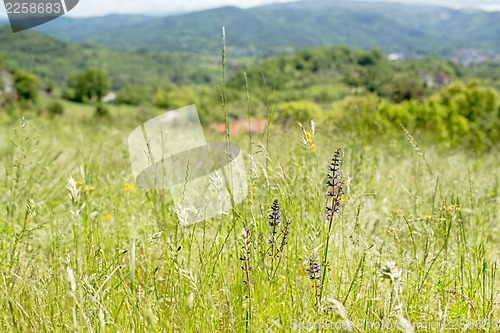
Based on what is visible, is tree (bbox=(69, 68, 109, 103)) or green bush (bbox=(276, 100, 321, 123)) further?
tree (bbox=(69, 68, 109, 103))

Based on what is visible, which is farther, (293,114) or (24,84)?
(24,84)

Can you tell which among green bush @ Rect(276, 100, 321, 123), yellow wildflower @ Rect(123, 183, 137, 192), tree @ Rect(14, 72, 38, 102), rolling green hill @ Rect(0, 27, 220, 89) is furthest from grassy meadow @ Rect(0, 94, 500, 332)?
rolling green hill @ Rect(0, 27, 220, 89)

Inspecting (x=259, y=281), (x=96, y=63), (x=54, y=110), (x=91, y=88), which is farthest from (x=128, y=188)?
(x=96, y=63)

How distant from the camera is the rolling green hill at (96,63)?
134 m

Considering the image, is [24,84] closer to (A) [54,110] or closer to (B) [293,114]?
(A) [54,110]

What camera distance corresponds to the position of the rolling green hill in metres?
134

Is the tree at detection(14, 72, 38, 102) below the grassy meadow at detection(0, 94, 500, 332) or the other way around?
below

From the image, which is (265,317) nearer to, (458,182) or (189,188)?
(189,188)

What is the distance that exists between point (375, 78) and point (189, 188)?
274cm

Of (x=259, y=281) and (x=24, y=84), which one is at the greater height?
(x=259, y=281)

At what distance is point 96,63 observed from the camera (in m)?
155

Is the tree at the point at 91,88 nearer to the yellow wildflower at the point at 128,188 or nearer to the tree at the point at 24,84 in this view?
the yellow wildflower at the point at 128,188

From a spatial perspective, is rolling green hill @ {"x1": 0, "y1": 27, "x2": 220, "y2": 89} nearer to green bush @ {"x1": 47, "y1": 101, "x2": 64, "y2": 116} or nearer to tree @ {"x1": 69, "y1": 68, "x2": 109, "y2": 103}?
tree @ {"x1": 69, "y1": 68, "x2": 109, "y2": 103}

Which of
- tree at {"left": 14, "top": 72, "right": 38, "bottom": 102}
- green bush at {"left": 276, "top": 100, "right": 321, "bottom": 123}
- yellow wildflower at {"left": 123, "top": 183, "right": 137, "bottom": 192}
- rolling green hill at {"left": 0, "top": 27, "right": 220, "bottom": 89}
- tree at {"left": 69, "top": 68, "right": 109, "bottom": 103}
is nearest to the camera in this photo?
yellow wildflower at {"left": 123, "top": 183, "right": 137, "bottom": 192}
